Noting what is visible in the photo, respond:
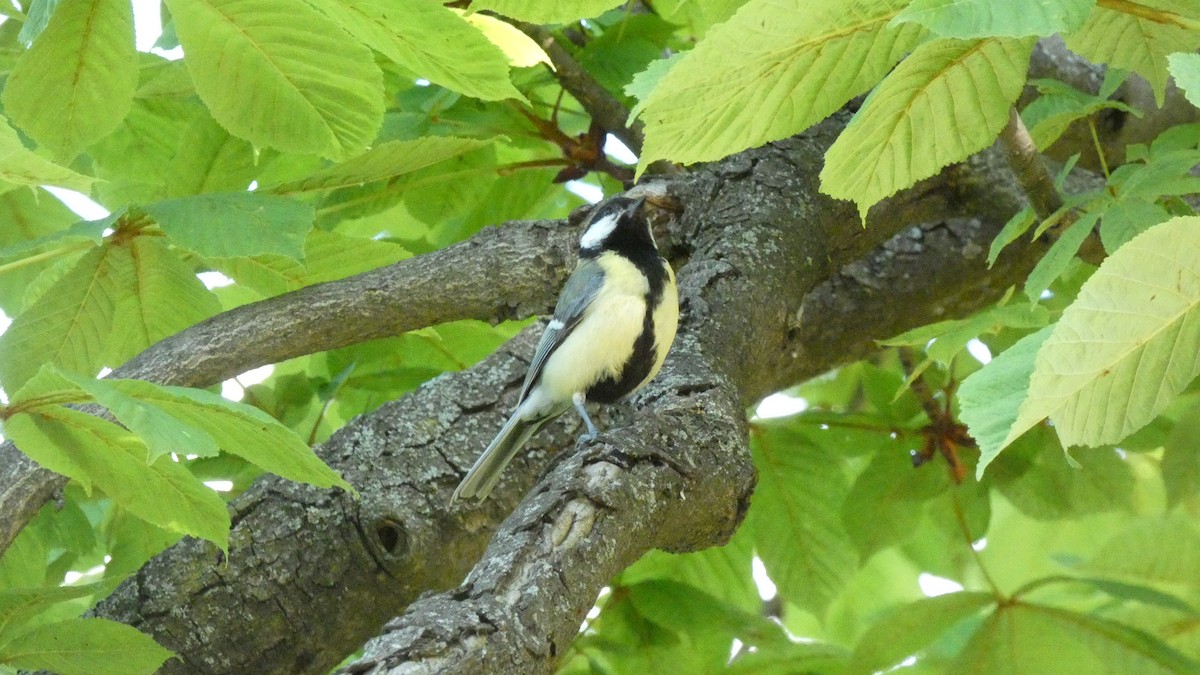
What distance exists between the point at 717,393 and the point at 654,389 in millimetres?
150

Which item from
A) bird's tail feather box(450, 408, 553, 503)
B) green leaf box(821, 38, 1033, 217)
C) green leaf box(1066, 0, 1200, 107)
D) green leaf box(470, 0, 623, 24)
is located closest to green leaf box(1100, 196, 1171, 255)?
green leaf box(1066, 0, 1200, 107)

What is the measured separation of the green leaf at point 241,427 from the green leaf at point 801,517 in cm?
227

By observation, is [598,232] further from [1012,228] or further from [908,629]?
[908,629]

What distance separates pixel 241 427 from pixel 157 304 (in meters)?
1.11

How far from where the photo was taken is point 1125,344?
1312mm

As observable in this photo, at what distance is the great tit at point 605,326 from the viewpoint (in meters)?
3.42

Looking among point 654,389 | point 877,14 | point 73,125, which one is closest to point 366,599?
point 654,389

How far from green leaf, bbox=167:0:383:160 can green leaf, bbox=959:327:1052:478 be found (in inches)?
48.1

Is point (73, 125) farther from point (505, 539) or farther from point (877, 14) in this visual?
point (877, 14)

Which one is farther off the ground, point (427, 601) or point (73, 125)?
point (73, 125)

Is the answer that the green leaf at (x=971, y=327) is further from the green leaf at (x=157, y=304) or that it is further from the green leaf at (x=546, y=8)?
the green leaf at (x=157, y=304)

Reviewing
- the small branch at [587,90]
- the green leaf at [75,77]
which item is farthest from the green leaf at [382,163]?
the small branch at [587,90]

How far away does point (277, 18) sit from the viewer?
1938 millimetres

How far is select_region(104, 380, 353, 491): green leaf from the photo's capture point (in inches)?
62.8
